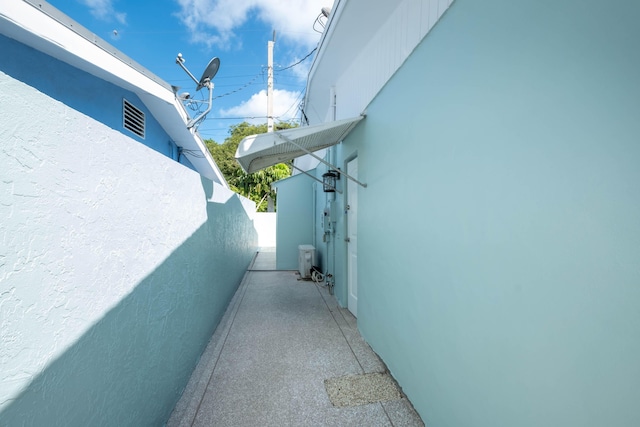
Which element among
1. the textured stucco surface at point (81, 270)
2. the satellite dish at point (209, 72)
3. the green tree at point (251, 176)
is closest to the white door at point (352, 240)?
the textured stucco surface at point (81, 270)

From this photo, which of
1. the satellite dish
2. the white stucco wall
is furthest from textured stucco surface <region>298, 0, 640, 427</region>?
the white stucco wall

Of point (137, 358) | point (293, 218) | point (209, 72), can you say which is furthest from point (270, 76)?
point (137, 358)

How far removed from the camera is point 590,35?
1124mm

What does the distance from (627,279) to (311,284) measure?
6.77 meters

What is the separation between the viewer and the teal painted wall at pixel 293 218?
30.7 feet

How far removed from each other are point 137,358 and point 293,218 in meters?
7.63

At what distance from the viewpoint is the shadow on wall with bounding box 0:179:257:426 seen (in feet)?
3.98

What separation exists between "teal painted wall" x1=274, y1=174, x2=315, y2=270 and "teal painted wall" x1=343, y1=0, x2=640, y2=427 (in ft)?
22.7

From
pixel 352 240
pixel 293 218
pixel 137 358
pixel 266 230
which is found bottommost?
pixel 266 230

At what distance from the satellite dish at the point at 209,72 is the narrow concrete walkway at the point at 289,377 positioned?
5276 millimetres

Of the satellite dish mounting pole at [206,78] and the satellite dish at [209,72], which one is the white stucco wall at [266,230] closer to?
the satellite dish mounting pole at [206,78]

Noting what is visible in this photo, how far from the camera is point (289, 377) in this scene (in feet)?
10.4

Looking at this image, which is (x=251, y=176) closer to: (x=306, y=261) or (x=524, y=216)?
(x=306, y=261)

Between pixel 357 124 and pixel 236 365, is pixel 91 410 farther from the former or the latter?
pixel 357 124
